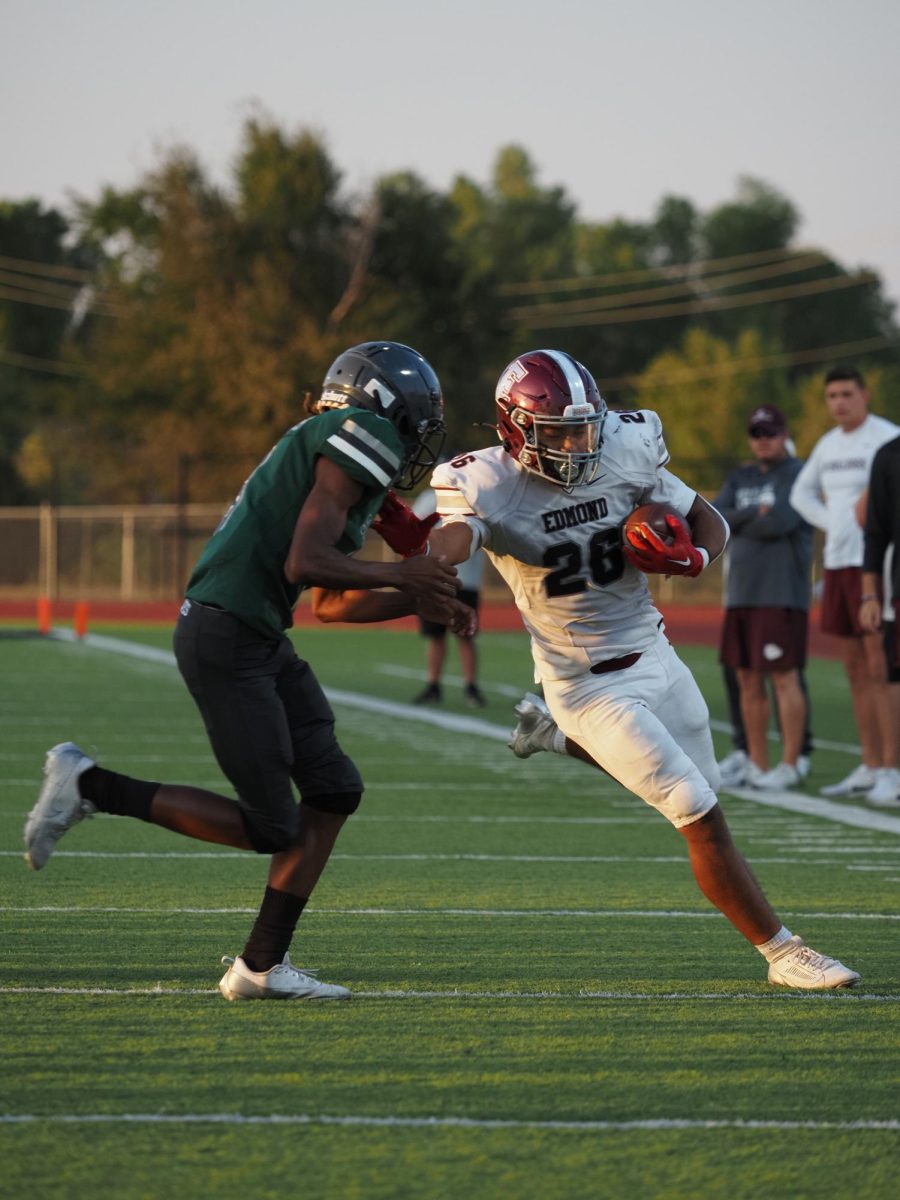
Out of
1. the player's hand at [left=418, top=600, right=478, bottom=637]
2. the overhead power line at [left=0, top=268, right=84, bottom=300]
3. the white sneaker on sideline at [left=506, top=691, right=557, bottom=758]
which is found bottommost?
the white sneaker on sideline at [left=506, top=691, right=557, bottom=758]

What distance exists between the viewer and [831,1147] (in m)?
3.40

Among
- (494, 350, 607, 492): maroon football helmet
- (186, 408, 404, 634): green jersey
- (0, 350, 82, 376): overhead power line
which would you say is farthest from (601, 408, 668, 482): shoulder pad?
(0, 350, 82, 376): overhead power line

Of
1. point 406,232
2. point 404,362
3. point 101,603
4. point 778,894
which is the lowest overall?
point 101,603

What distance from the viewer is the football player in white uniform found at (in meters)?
4.82

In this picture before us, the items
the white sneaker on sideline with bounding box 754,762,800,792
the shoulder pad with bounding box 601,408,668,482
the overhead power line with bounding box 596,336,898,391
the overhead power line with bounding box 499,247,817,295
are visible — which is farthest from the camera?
the overhead power line with bounding box 499,247,817,295

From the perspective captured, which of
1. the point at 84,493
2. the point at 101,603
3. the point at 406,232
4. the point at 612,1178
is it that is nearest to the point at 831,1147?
the point at 612,1178

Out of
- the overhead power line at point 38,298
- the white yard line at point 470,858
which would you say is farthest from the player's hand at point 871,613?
the overhead power line at point 38,298

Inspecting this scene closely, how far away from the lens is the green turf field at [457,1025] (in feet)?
10.7

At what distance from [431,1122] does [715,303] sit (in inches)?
2712

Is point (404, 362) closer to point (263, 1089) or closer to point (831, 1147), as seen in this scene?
point (263, 1089)

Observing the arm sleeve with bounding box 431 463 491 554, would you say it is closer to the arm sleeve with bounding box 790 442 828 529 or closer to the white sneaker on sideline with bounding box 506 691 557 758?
the white sneaker on sideline with bounding box 506 691 557 758

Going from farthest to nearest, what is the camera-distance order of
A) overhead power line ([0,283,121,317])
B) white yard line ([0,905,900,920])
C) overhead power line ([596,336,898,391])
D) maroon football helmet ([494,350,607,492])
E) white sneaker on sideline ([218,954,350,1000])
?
1. overhead power line ([0,283,121,317])
2. overhead power line ([596,336,898,391])
3. white yard line ([0,905,900,920])
4. maroon football helmet ([494,350,607,492])
5. white sneaker on sideline ([218,954,350,1000])

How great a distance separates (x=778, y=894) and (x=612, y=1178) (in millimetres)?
3367

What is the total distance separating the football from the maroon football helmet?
20cm
